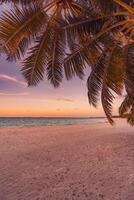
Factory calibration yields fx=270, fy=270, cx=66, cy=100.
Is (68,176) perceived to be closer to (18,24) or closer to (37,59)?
(37,59)

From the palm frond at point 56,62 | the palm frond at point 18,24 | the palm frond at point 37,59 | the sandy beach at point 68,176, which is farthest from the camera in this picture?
the palm frond at point 56,62

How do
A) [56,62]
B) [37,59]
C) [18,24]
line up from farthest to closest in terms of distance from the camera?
[56,62] < [37,59] < [18,24]

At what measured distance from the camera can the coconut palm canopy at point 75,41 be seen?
6.24 meters

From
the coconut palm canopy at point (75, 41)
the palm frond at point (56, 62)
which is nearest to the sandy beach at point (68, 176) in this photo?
the coconut palm canopy at point (75, 41)

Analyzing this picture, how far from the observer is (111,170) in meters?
6.87

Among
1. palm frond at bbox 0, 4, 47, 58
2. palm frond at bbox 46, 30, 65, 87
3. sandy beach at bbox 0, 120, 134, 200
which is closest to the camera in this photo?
sandy beach at bbox 0, 120, 134, 200

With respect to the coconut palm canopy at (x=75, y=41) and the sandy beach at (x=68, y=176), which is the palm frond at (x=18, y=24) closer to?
the coconut palm canopy at (x=75, y=41)

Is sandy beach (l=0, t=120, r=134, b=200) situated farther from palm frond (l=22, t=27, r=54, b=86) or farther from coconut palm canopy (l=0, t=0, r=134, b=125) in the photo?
palm frond (l=22, t=27, r=54, b=86)

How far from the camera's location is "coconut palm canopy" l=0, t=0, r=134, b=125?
6.24m

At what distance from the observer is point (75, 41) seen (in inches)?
293

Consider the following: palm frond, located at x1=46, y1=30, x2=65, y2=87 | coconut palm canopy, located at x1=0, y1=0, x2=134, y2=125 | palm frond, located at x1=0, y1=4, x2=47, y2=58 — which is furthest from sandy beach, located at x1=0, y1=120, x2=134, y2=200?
palm frond, located at x1=0, y1=4, x2=47, y2=58

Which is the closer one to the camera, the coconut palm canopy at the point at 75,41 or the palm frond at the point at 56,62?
the coconut palm canopy at the point at 75,41

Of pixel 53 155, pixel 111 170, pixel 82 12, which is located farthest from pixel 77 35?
pixel 53 155

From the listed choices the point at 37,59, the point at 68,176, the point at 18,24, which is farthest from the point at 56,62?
the point at 68,176
